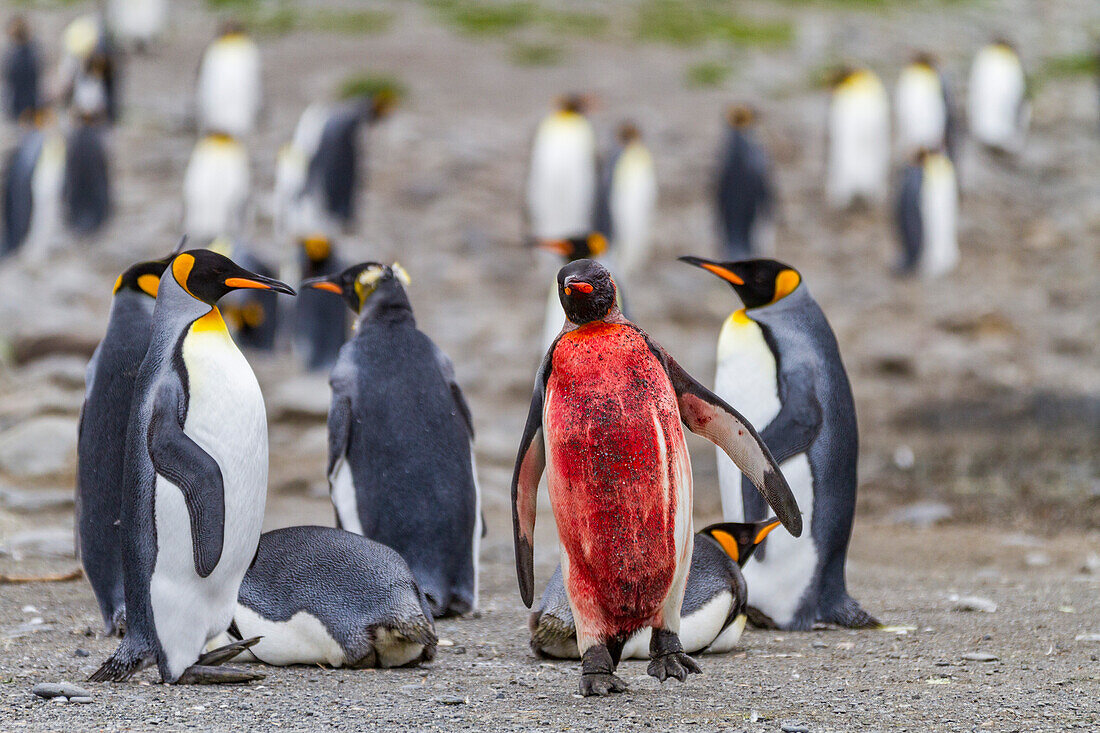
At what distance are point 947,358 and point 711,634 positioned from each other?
7661mm

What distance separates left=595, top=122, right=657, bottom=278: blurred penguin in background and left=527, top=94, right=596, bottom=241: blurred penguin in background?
23cm

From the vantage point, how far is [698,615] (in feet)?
13.1

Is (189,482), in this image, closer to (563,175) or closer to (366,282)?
(366,282)

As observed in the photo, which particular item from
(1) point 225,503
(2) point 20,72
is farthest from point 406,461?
(2) point 20,72

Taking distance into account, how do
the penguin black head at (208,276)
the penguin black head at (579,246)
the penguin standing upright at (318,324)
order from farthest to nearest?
the penguin standing upright at (318,324)
the penguin black head at (579,246)
the penguin black head at (208,276)

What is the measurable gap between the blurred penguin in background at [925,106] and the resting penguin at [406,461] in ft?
39.6

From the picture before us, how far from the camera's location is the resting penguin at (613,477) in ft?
11.3

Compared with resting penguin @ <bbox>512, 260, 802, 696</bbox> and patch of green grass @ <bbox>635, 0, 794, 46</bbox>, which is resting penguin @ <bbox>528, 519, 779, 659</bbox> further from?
patch of green grass @ <bbox>635, 0, 794, 46</bbox>

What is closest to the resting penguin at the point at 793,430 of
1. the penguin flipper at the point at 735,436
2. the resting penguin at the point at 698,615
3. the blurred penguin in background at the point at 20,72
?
the resting penguin at the point at 698,615

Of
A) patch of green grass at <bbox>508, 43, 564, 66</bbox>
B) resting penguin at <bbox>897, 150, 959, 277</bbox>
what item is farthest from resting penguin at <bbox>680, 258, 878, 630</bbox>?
patch of green grass at <bbox>508, 43, 564, 66</bbox>

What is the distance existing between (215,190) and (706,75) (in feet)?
26.0

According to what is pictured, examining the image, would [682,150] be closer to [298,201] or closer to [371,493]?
[298,201]

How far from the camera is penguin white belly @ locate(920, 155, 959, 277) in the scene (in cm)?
1320

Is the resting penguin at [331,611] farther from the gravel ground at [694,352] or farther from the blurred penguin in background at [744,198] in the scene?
the blurred penguin in background at [744,198]
